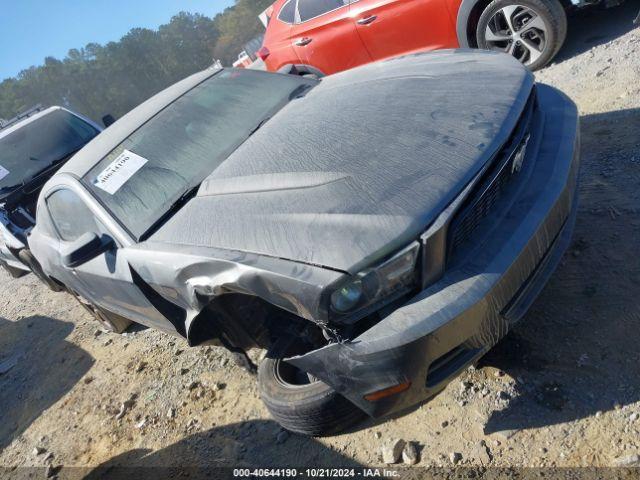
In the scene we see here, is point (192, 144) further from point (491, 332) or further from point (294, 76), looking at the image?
point (491, 332)

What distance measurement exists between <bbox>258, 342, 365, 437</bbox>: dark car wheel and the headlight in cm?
52

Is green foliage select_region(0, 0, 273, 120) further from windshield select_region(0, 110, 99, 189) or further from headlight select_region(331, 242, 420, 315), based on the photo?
headlight select_region(331, 242, 420, 315)

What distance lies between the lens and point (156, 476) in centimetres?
250

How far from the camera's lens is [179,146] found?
278 cm

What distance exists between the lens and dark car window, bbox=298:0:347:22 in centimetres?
509

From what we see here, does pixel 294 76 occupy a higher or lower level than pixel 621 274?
higher

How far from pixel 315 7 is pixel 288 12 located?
1.48 ft

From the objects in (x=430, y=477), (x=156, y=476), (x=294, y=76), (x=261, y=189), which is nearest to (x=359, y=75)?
(x=294, y=76)

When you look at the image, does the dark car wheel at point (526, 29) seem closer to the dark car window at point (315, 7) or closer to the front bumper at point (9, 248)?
the dark car window at point (315, 7)

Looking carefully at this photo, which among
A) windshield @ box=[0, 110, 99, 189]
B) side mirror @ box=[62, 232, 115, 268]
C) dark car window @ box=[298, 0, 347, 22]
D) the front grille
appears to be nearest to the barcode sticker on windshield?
side mirror @ box=[62, 232, 115, 268]

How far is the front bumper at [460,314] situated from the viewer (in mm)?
1557

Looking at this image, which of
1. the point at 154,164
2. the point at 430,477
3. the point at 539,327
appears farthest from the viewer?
the point at 154,164

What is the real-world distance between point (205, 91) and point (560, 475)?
9.94 feet

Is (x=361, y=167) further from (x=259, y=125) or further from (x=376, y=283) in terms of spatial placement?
(x=259, y=125)
